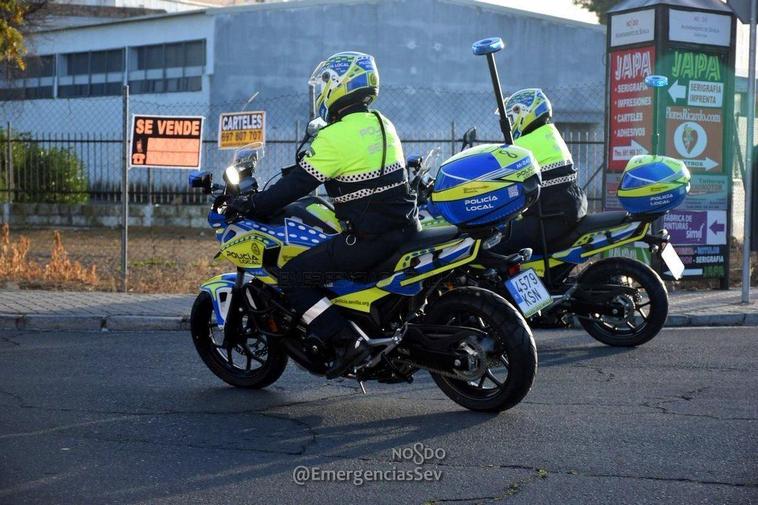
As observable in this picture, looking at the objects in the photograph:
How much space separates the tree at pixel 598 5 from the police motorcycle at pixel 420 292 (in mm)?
39545

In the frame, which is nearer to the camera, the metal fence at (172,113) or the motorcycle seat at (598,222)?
the motorcycle seat at (598,222)

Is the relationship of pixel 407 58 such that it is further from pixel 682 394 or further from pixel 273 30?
pixel 682 394

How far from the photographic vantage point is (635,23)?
13.4 meters

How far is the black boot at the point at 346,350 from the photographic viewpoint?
664 centimetres

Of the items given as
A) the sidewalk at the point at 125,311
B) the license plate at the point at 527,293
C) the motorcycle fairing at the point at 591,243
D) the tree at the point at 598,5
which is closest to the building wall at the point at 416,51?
the tree at the point at 598,5

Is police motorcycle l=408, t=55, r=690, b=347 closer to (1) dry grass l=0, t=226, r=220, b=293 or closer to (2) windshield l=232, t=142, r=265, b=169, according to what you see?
(2) windshield l=232, t=142, r=265, b=169

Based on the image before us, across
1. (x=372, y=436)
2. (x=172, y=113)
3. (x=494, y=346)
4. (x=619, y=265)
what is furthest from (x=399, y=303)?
→ (x=172, y=113)

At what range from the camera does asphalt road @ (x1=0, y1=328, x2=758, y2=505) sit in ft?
17.1

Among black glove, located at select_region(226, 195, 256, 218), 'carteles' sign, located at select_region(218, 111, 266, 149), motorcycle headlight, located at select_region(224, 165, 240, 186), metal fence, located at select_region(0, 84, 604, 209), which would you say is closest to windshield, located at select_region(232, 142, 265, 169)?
motorcycle headlight, located at select_region(224, 165, 240, 186)

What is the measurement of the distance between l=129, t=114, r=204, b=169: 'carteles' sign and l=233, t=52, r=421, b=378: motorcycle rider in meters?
6.47

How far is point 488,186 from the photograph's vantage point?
6551 mm

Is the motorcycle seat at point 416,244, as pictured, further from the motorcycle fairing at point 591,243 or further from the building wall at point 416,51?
the building wall at point 416,51

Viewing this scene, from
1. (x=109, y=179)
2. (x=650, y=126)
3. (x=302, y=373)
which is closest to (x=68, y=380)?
(x=302, y=373)

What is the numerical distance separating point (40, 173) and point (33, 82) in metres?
15.7
